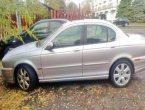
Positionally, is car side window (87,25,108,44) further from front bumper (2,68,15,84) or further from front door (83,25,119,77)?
front bumper (2,68,15,84)

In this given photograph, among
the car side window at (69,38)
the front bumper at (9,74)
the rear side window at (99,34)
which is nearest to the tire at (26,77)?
the front bumper at (9,74)

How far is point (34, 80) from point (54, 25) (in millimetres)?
4782

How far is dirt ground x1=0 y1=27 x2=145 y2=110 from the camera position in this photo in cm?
470

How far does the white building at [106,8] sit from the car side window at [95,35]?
50.6 metres

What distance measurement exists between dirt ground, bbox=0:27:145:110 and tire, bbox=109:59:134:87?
0.18 meters

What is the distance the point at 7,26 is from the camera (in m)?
3.84

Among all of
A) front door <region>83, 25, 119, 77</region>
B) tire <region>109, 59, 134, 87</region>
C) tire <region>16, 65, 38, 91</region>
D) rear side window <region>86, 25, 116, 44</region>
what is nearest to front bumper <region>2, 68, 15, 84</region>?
tire <region>16, 65, 38, 91</region>

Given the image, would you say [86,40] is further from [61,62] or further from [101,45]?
[61,62]

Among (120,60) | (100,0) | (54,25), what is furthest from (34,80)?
(100,0)

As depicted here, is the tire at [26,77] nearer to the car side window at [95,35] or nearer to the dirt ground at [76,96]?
the dirt ground at [76,96]

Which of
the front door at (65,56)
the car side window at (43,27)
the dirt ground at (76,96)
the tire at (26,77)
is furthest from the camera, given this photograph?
the car side window at (43,27)

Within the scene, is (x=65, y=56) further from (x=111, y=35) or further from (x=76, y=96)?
(x=111, y=35)

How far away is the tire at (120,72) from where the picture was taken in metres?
5.44

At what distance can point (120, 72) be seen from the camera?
5.48 m
